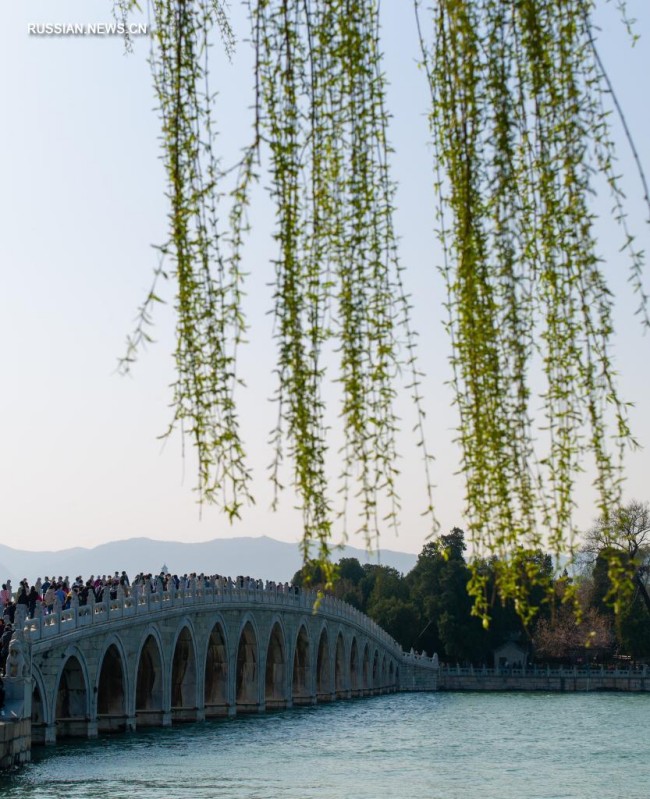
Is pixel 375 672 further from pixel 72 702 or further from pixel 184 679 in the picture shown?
pixel 72 702

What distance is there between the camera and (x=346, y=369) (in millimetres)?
4066

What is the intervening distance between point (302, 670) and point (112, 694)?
2118 cm

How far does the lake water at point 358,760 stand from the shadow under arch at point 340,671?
44.3 ft

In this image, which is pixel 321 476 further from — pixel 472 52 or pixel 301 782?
pixel 301 782

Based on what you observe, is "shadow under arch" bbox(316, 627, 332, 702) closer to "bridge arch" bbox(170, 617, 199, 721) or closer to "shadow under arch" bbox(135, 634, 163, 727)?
"bridge arch" bbox(170, 617, 199, 721)

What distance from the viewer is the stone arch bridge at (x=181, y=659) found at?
27797mm

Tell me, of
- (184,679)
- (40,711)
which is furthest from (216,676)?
(40,711)

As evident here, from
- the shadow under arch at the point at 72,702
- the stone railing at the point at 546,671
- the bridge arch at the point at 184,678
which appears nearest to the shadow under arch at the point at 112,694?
the shadow under arch at the point at 72,702

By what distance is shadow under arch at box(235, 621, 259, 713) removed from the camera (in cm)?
4650

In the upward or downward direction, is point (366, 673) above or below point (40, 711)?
above

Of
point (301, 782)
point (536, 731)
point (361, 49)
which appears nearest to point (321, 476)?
point (361, 49)

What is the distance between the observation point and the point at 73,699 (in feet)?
Result: 102

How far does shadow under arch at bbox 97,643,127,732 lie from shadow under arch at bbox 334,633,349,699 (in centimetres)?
2669

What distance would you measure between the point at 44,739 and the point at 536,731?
57.4 ft
